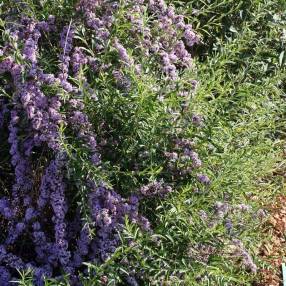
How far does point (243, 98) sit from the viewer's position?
335cm

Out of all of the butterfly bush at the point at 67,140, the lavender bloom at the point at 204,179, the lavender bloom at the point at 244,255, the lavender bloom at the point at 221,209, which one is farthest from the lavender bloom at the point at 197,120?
the lavender bloom at the point at 244,255

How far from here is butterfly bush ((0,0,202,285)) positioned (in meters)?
2.97

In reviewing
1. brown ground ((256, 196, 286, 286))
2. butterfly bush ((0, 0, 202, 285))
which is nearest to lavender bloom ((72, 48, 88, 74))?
butterfly bush ((0, 0, 202, 285))

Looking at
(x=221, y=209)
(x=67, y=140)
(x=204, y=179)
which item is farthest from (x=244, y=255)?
(x=67, y=140)

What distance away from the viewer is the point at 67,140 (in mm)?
3027

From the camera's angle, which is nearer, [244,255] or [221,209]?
[221,209]

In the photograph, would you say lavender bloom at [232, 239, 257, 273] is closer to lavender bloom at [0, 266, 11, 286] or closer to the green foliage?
the green foliage

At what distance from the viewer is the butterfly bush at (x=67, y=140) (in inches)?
117

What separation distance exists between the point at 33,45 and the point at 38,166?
27.4 inches

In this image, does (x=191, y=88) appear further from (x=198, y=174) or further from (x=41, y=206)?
(x=41, y=206)

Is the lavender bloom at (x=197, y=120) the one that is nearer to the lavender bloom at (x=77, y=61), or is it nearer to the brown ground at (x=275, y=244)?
the lavender bloom at (x=77, y=61)

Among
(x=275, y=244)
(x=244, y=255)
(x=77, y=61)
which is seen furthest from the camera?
(x=275, y=244)

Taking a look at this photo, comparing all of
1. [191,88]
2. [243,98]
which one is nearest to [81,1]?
[191,88]

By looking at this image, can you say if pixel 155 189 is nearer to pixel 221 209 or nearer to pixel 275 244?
pixel 221 209
